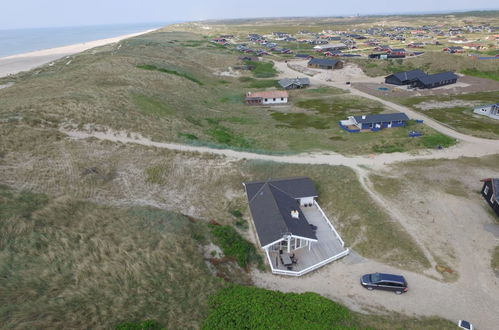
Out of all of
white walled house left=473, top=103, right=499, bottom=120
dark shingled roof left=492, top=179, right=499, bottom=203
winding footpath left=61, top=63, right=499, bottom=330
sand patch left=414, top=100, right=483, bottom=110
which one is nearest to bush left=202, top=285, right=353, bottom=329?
winding footpath left=61, top=63, right=499, bottom=330

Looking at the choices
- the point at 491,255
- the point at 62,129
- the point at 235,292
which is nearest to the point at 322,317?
the point at 235,292

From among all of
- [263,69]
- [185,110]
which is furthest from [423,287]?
[263,69]

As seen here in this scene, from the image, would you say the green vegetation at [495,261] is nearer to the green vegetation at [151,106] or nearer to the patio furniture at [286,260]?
the patio furniture at [286,260]

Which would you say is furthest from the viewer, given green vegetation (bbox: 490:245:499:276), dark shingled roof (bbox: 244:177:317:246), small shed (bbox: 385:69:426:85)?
small shed (bbox: 385:69:426:85)

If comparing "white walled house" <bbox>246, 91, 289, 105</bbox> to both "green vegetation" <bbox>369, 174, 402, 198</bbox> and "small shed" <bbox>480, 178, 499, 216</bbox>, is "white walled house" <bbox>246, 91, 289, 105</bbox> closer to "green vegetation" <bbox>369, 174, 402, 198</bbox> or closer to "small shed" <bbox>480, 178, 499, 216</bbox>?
"green vegetation" <bbox>369, 174, 402, 198</bbox>

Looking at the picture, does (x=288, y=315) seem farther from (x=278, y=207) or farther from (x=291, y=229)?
(x=278, y=207)
